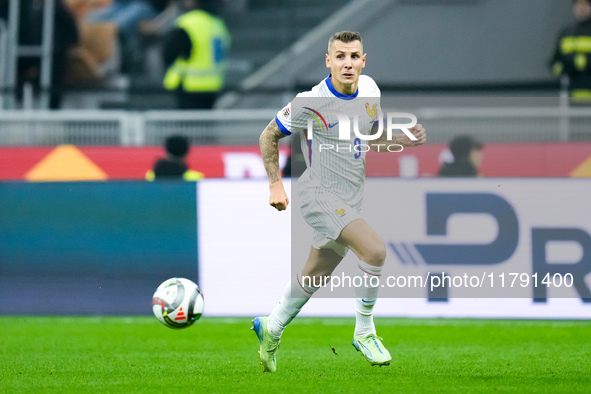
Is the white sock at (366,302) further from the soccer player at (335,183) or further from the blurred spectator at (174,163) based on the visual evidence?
the blurred spectator at (174,163)

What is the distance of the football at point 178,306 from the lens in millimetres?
6859

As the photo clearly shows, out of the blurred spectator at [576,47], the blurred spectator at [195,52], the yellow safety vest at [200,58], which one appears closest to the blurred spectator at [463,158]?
the blurred spectator at [576,47]

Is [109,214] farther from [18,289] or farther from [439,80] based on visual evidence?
[439,80]

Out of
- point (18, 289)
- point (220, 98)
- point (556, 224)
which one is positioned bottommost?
point (18, 289)

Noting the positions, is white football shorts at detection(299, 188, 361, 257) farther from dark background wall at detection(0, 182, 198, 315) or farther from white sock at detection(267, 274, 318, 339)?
dark background wall at detection(0, 182, 198, 315)

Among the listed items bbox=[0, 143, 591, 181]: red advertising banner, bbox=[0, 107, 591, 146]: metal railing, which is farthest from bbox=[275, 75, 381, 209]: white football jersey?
bbox=[0, 107, 591, 146]: metal railing

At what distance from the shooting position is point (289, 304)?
6.61m

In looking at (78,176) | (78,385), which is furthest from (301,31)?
(78,385)

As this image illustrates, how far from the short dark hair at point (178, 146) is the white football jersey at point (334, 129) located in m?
4.99

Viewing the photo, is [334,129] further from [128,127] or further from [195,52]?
[195,52]

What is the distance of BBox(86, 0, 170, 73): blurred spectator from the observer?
14.4m

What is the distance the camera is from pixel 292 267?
1003 cm

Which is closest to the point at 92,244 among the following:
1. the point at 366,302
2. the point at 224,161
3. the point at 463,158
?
the point at 224,161

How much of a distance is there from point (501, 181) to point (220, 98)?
169 inches
